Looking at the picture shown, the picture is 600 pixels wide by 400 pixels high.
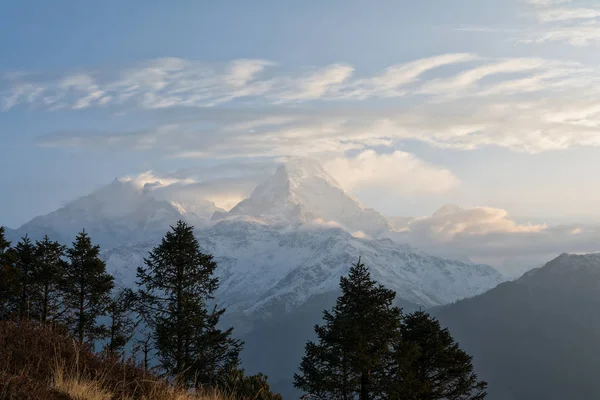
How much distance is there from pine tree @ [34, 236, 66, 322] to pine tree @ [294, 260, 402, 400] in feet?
54.2

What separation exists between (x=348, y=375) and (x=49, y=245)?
23.0m

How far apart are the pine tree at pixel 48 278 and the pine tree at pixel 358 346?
1651 cm

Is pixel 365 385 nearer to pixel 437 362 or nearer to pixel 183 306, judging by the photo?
pixel 437 362

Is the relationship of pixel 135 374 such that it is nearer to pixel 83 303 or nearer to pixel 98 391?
pixel 98 391

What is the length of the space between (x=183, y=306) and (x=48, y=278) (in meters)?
12.1

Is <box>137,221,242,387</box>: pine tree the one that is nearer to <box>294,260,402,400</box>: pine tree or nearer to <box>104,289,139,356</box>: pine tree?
<box>104,289,139,356</box>: pine tree

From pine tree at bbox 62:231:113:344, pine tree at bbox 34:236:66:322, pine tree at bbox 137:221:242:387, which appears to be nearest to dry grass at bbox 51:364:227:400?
pine tree at bbox 137:221:242:387

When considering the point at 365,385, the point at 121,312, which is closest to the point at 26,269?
the point at 121,312

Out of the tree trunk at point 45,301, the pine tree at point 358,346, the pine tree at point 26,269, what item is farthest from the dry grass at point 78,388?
the pine tree at point 26,269

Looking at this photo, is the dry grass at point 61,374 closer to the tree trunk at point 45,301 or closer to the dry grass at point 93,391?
the dry grass at point 93,391

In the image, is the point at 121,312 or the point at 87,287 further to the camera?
the point at 87,287

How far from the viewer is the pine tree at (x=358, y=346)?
26.3 meters

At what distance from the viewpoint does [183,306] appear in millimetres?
28031

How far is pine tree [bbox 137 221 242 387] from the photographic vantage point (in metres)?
27.9
